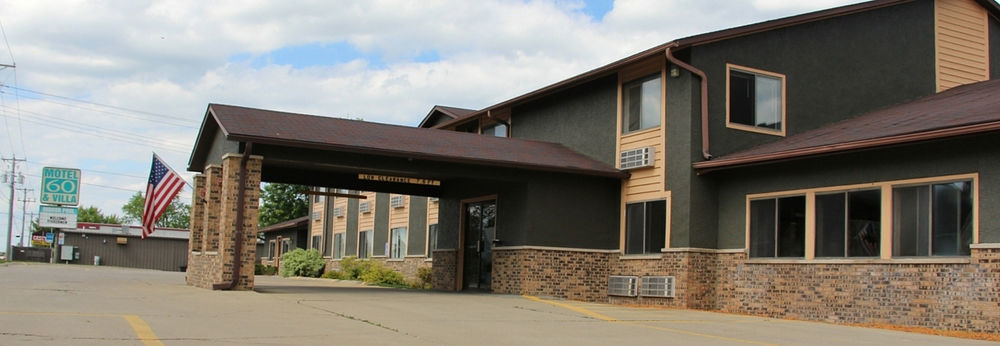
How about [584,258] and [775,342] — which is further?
[584,258]

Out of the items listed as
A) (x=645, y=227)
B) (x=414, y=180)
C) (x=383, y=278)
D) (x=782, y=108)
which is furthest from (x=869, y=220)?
(x=383, y=278)

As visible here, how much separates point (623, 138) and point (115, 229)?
4275cm

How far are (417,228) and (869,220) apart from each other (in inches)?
685

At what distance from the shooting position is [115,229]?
5412cm

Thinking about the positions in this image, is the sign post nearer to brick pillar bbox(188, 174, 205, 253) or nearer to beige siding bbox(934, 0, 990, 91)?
brick pillar bbox(188, 174, 205, 253)

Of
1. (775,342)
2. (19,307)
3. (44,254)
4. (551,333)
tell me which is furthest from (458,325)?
(44,254)

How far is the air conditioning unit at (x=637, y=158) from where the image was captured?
18.9 meters

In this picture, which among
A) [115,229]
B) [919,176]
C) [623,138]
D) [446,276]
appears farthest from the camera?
[115,229]

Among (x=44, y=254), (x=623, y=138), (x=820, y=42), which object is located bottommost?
(x=44, y=254)

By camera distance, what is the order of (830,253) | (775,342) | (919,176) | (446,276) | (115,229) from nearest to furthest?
1. (775,342)
2. (919,176)
3. (830,253)
4. (446,276)
5. (115,229)

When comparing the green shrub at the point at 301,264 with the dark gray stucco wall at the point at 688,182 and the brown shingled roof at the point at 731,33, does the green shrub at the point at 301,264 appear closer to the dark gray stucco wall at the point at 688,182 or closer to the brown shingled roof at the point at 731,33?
the brown shingled roof at the point at 731,33

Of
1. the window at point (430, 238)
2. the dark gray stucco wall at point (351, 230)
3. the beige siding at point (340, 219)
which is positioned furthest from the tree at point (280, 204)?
the window at point (430, 238)

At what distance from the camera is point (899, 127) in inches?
593

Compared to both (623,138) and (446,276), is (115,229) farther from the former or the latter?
(623,138)
